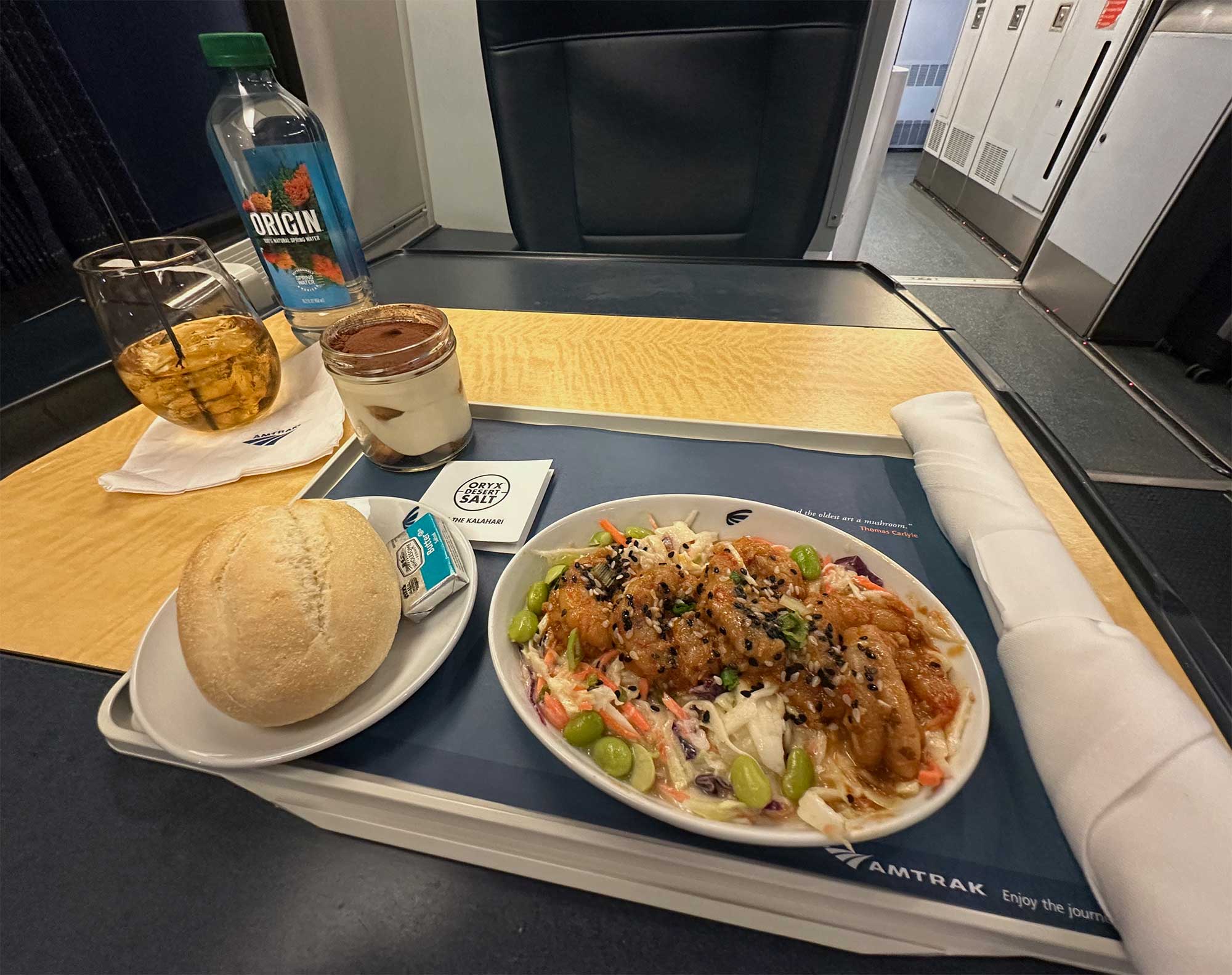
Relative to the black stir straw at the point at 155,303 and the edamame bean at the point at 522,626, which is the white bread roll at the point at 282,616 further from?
the black stir straw at the point at 155,303

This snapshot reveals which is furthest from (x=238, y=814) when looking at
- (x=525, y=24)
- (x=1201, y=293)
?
(x=1201, y=293)

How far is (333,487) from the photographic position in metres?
0.87

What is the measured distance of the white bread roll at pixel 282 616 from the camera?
0.50 m

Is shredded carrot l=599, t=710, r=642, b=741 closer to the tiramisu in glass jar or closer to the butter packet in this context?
the butter packet

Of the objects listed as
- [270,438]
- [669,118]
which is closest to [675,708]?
[270,438]

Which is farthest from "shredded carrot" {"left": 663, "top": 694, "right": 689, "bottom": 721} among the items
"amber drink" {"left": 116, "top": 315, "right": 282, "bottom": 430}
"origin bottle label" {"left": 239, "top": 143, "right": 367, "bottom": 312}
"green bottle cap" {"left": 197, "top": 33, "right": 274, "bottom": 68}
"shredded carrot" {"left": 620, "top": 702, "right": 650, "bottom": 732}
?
"green bottle cap" {"left": 197, "top": 33, "right": 274, "bottom": 68}

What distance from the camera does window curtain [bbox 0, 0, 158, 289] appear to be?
54.4 inches

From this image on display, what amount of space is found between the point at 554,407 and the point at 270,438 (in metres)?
0.48

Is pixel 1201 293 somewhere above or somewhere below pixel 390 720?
below

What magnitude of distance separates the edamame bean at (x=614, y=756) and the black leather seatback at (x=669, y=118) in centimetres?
175

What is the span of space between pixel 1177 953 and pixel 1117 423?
2428 mm

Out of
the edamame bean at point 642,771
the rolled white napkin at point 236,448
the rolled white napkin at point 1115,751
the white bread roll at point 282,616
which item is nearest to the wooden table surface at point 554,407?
the rolled white napkin at point 236,448

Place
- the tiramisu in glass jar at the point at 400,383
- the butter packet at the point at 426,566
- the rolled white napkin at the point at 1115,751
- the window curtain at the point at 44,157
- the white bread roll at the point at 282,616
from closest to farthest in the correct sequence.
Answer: the rolled white napkin at the point at 1115,751, the white bread roll at the point at 282,616, the butter packet at the point at 426,566, the tiramisu in glass jar at the point at 400,383, the window curtain at the point at 44,157

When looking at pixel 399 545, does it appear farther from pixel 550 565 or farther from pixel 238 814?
pixel 238 814
